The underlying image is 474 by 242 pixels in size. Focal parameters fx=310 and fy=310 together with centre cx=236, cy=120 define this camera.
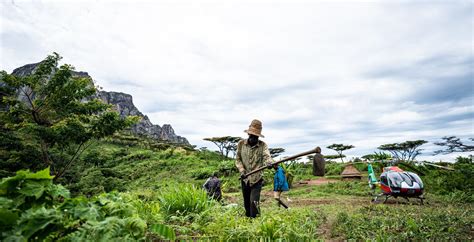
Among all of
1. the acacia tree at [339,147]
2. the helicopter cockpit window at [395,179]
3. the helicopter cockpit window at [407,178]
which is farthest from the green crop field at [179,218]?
the acacia tree at [339,147]

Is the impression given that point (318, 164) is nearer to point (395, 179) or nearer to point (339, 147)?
point (395, 179)

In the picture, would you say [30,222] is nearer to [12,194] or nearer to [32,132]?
[12,194]

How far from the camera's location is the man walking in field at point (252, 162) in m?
5.02

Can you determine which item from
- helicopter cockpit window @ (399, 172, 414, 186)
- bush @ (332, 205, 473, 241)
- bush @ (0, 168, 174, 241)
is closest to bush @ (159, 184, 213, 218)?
bush @ (332, 205, 473, 241)

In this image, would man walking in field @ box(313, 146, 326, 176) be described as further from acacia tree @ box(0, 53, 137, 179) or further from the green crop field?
acacia tree @ box(0, 53, 137, 179)

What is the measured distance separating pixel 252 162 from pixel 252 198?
0.60 m

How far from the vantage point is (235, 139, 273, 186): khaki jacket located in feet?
16.7

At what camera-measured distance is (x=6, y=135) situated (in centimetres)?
1198

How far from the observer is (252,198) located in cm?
496

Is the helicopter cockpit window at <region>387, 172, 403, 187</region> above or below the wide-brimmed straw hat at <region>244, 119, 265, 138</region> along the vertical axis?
below

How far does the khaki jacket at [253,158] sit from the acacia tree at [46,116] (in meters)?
8.00

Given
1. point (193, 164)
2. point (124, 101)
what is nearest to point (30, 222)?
point (193, 164)

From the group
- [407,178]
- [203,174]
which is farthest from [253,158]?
[203,174]

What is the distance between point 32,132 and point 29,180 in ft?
35.9
